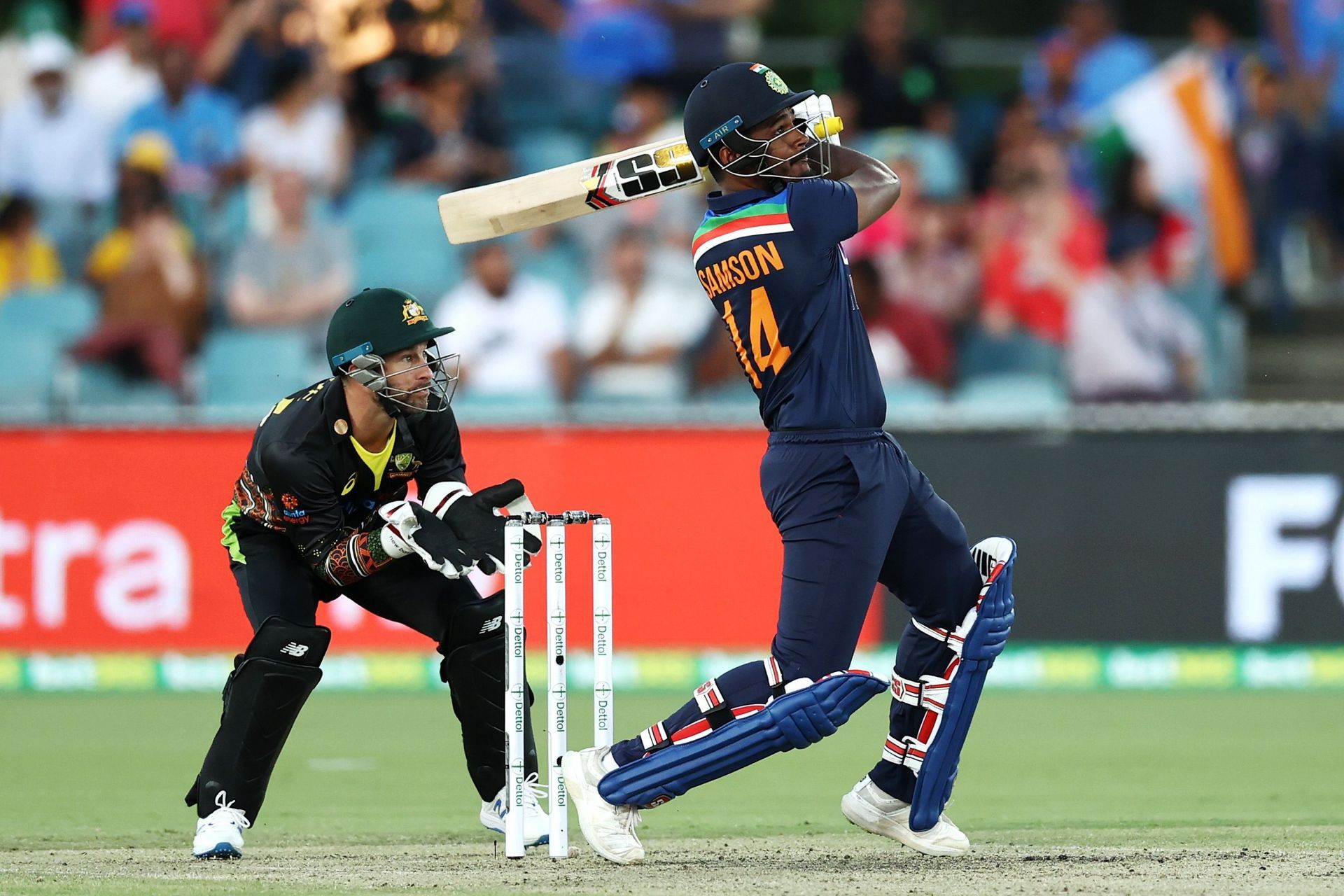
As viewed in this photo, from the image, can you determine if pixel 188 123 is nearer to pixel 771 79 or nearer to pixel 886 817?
pixel 771 79

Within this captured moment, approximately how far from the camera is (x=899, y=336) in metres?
10.8

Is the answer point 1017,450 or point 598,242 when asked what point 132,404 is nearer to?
point 598,242

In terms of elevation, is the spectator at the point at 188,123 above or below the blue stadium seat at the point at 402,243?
above

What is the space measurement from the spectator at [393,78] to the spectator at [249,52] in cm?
54

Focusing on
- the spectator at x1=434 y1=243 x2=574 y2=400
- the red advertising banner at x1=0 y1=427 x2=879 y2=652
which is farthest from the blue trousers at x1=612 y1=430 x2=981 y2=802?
the spectator at x1=434 y1=243 x2=574 y2=400

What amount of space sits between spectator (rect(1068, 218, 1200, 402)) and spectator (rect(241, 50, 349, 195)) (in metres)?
4.67

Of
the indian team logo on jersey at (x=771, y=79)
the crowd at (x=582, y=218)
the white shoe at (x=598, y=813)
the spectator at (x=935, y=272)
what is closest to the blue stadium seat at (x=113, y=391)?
the crowd at (x=582, y=218)

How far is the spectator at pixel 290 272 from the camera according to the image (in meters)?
11.3

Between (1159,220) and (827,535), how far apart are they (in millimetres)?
7299

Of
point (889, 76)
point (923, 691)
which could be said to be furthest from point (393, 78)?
point (923, 691)

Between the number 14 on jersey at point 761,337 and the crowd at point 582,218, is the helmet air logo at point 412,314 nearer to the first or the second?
the number 14 on jersey at point 761,337

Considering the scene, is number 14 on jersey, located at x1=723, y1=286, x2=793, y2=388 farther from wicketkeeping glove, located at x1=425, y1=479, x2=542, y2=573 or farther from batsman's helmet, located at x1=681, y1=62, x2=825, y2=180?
wicketkeeping glove, located at x1=425, y1=479, x2=542, y2=573

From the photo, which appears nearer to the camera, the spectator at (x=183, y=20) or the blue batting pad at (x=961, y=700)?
the blue batting pad at (x=961, y=700)

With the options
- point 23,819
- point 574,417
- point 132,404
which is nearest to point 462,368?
point 574,417
